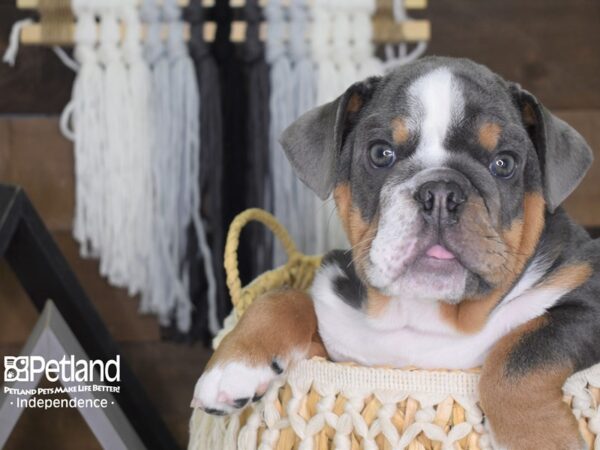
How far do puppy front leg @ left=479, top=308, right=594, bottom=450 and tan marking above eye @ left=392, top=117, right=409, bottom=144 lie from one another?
0.34 meters

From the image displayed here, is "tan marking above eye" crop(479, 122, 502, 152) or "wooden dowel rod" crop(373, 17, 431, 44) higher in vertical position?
"wooden dowel rod" crop(373, 17, 431, 44)

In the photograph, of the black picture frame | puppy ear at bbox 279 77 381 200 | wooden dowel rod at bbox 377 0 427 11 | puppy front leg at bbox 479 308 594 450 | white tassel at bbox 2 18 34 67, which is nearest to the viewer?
puppy front leg at bbox 479 308 594 450

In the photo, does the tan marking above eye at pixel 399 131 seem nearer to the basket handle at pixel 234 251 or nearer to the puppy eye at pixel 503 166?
the puppy eye at pixel 503 166

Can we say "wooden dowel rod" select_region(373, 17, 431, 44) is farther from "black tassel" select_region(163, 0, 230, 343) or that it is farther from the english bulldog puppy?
the english bulldog puppy

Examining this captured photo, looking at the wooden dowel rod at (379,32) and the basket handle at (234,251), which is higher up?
the wooden dowel rod at (379,32)

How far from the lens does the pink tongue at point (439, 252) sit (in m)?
1.23

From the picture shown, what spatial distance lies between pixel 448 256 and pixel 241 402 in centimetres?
37

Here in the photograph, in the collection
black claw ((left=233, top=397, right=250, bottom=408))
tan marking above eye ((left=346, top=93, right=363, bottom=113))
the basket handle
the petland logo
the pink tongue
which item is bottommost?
the petland logo

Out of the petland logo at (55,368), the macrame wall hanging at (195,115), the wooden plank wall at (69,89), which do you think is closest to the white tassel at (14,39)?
the macrame wall hanging at (195,115)

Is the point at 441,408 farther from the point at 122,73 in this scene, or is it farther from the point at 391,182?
the point at 122,73

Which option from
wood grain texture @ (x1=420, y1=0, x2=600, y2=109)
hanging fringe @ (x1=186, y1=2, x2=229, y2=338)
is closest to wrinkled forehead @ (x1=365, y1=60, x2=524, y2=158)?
hanging fringe @ (x1=186, y1=2, x2=229, y2=338)

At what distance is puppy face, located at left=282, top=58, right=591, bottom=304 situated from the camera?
1.24m

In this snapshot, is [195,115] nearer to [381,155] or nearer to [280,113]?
[280,113]

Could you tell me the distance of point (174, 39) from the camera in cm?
199
